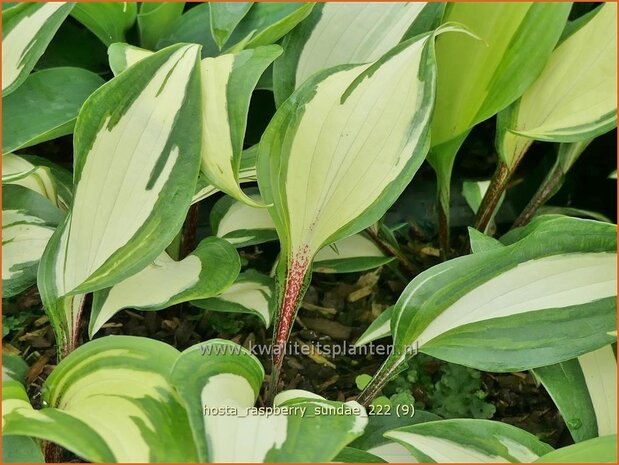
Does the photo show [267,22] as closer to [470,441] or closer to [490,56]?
[490,56]

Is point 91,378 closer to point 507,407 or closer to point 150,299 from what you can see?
point 150,299

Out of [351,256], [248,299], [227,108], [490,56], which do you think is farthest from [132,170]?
[490,56]

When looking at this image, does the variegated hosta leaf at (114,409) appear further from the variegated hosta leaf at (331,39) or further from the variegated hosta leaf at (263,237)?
the variegated hosta leaf at (331,39)

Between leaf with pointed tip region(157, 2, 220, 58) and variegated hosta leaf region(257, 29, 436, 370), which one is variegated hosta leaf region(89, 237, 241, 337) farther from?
leaf with pointed tip region(157, 2, 220, 58)

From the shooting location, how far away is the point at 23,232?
793mm

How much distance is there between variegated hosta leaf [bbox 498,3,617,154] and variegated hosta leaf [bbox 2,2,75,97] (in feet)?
1.70

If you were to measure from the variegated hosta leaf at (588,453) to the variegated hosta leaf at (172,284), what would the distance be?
1.16 ft

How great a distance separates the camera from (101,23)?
85 cm

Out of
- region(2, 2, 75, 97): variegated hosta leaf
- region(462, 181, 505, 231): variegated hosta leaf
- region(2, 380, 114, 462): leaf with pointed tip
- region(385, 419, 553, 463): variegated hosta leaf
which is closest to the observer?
region(2, 380, 114, 462): leaf with pointed tip

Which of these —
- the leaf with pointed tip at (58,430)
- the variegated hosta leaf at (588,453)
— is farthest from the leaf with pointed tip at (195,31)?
the variegated hosta leaf at (588,453)

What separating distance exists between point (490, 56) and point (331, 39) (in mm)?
185

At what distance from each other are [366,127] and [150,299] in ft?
0.95

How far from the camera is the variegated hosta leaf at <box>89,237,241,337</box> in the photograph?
73 cm

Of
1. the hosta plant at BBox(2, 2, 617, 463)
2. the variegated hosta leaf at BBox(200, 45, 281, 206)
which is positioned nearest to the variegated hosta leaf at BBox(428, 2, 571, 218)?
the hosta plant at BBox(2, 2, 617, 463)
